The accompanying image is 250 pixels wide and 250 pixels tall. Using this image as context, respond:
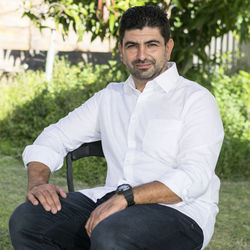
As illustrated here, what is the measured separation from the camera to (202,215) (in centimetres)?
277

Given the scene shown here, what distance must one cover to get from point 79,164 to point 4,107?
2114 millimetres

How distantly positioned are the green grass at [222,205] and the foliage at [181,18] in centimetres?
181

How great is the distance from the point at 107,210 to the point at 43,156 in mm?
649

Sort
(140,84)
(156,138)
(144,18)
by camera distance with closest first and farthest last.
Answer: (156,138) → (144,18) → (140,84)

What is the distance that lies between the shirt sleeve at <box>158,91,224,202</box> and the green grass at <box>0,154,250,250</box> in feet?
6.39

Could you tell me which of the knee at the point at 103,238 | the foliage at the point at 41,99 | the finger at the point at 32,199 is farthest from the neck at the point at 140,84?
the foliage at the point at 41,99

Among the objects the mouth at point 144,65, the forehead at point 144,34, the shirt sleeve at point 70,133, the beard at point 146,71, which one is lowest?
the shirt sleeve at point 70,133

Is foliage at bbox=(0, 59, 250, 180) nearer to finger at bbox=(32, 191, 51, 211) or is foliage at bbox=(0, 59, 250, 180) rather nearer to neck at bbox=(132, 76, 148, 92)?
neck at bbox=(132, 76, 148, 92)

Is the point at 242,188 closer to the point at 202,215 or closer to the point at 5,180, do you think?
the point at 5,180

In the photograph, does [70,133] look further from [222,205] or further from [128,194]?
[222,205]

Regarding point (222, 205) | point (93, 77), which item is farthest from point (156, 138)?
point (93, 77)

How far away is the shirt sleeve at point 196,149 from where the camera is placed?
103 inches

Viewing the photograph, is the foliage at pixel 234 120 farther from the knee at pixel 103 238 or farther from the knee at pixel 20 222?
the knee at pixel 103 238

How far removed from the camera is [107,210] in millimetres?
2543
